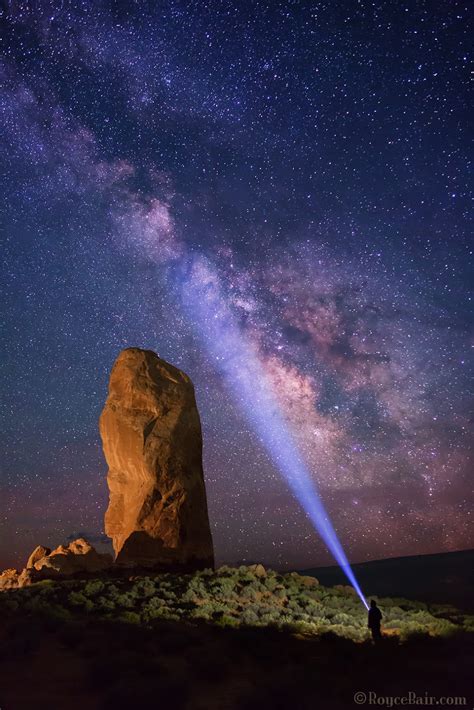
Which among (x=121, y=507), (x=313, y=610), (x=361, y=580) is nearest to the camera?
(x=313, y=610)

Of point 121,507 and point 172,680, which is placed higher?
point 121,507

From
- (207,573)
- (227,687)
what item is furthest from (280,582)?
(227,687)

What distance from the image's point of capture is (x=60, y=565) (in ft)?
69.4

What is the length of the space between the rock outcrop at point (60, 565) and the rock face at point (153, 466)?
1.00 meters

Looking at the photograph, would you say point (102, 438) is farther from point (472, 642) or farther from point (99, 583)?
point (472, 642)

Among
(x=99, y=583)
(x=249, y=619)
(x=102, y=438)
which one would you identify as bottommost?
(x=249, y=619)

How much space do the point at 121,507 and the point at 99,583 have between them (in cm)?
762

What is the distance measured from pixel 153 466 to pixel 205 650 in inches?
461

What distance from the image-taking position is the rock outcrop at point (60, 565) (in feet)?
67.0

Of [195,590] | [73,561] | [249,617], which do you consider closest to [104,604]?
[195,590]

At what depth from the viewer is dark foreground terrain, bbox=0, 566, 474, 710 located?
10516mm

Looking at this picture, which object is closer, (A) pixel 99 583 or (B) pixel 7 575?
(A) pixel 99 583

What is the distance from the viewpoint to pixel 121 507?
26125mm

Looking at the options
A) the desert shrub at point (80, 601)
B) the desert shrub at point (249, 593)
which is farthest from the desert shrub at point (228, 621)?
the desert shrub at point (80, 601)
